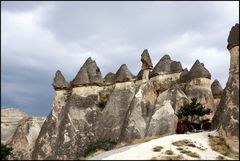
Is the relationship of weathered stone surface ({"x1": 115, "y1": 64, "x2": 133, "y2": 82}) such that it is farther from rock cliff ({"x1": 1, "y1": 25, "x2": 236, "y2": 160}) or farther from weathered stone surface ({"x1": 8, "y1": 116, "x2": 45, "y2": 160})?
A: weathered stone surface ({"x1": 8, "y1": 116, "x2": 45, "y2": 160})

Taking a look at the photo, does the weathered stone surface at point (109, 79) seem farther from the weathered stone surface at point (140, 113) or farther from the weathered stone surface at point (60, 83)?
the weathered stone surface at point (140, 113)

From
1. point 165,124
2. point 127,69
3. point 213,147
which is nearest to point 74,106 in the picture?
point 127,69

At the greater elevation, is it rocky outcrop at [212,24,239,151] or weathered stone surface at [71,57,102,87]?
weathered stone surface at [71,57,102,87]

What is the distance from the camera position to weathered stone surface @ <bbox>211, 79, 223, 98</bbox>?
112 feet

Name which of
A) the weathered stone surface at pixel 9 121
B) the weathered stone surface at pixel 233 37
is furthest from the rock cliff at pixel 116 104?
the weathered stone surface at pixel 233 37

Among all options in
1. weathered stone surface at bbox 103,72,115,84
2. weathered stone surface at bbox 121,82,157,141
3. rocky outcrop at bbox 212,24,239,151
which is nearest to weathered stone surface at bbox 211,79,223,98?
weathered stone surface at bbox 121,82,157,141

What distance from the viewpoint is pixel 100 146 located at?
82.0 ft

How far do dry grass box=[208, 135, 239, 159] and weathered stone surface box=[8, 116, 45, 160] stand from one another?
18.6 metres

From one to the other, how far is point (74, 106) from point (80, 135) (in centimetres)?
Result: 246

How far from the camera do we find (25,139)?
3722 centimetres

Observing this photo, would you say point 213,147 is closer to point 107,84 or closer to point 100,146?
point 100,146

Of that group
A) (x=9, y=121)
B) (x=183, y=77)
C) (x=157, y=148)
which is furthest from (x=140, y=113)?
(x=9, y=121)

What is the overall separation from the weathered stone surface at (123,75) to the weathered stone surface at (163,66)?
1.77 m

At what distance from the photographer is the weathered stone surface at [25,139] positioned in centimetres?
3606
